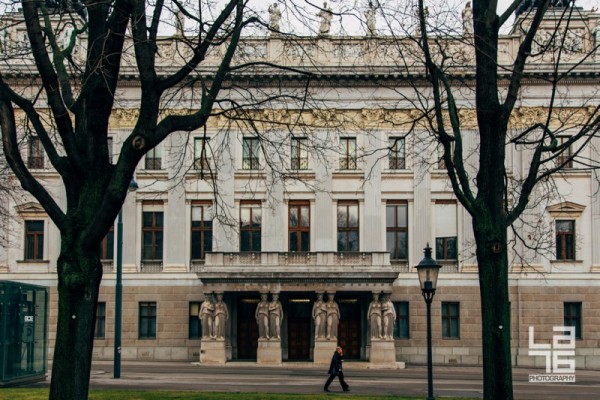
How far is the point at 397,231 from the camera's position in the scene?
51.0 m

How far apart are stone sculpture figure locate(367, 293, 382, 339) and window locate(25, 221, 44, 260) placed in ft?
65.2

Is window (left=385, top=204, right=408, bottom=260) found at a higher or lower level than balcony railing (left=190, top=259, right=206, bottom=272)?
higher

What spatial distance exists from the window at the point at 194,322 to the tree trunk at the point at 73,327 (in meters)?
36.7

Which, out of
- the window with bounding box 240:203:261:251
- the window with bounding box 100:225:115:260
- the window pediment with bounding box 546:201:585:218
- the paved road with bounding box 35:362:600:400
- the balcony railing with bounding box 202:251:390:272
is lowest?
the paved road with bounding box 35:362:600:400

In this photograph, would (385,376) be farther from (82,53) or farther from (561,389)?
(82,53)

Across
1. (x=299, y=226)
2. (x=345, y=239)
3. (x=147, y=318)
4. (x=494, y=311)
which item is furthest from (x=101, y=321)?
(x=494, y=311)

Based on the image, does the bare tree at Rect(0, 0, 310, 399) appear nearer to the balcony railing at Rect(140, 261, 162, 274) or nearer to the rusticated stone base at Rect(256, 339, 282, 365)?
the rusticated stone base at Rect(256, 339, 282, 365)

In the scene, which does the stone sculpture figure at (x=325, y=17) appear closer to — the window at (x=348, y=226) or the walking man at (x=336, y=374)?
the walking man at (x=336, y=374)

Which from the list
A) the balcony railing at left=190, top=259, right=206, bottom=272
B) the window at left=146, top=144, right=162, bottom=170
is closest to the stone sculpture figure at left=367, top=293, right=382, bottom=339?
the balcony railing at left=190, top=259, right=206, bottom=272

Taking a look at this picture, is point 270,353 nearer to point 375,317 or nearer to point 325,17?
point 375,317

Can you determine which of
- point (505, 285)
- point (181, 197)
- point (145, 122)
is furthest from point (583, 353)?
point (145, 122)

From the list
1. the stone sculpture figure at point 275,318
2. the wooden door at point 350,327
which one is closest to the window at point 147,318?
the stone sculpture figure at point 275,318

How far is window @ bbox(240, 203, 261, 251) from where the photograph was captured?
50.9 m

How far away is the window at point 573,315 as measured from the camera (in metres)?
50.7
